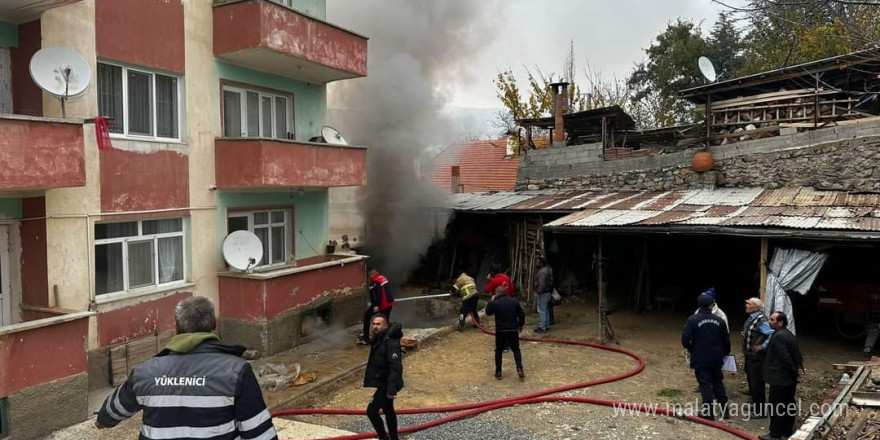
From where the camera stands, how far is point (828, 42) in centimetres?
2039

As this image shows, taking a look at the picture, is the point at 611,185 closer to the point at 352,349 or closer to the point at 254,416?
the point at 352,349

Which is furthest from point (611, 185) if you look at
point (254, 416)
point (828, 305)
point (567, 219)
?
point (254, 416)

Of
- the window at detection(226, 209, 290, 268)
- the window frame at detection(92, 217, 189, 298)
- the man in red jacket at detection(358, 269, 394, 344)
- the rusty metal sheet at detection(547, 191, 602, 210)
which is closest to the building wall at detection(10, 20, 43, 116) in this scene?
the window frame at detection(92, 217, 189, 298)

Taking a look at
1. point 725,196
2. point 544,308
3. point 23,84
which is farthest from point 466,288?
point 23,84

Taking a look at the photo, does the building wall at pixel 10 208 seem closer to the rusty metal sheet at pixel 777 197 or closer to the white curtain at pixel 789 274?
the white curtain at pixel 789 274

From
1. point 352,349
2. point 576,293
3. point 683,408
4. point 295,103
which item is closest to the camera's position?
point 683,408

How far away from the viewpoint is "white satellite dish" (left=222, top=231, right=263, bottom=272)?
11.2 m

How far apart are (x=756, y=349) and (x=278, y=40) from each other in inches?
381

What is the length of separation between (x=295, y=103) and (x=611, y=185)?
9.21 metres

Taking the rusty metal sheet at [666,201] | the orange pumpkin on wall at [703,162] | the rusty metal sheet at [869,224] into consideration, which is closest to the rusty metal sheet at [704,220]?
the rusty metal sheet at [666,201]

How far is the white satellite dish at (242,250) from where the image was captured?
11.2 metres

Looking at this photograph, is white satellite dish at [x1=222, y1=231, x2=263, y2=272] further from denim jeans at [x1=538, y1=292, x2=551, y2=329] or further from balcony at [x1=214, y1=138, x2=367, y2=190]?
denim jeans at [x1=538, y1=292, x2=551, y2=329]

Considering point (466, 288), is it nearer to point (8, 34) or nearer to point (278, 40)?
point (278, 40)

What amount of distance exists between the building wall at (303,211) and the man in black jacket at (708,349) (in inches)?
350
